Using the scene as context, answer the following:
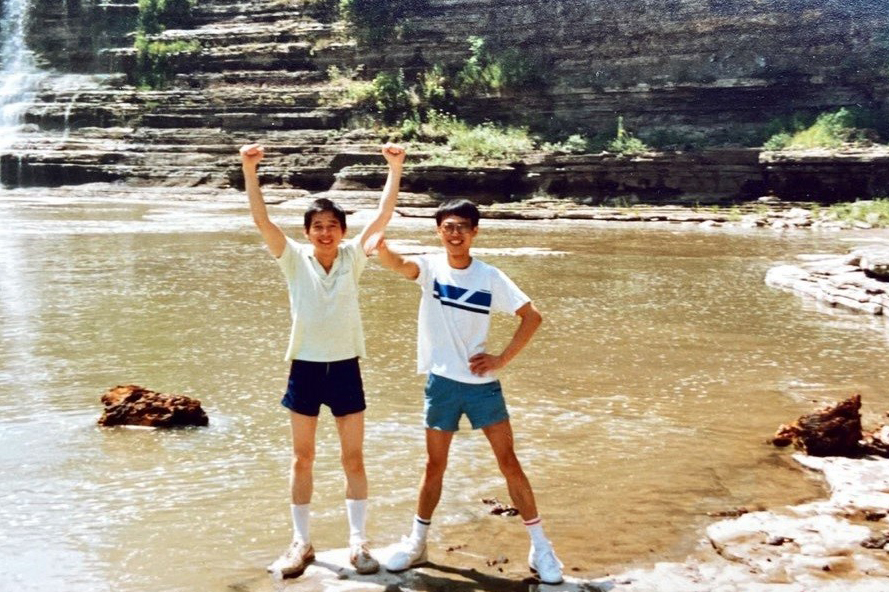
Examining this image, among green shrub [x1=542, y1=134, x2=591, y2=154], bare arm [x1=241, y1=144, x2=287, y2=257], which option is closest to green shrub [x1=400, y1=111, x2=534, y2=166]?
green shrub [x1=542, y1=134, x2=591, y2=154]

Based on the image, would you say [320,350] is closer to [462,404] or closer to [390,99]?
[462,404]

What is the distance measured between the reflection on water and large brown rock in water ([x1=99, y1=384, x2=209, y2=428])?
12 cm

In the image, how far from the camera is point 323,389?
4.06 m

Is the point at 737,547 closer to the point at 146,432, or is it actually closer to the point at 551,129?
the point at 146,432

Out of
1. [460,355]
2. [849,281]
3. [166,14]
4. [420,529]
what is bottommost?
[849,281]

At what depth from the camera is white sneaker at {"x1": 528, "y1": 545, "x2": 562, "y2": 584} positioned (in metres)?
3.79

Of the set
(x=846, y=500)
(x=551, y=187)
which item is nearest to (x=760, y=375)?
(x=846, y=500)

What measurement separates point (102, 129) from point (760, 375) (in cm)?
3944

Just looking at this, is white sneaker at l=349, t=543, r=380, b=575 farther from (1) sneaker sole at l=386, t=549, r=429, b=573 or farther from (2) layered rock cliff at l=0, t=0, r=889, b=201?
(2) layered rock cliff at l=0, t=0, r=889, b=201

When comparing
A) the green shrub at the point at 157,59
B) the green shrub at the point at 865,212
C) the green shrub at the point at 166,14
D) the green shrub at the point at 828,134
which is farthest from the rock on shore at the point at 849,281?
the green shrub at the point at 166,14

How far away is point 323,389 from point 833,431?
3.40 m

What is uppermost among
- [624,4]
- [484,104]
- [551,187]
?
[624,4]

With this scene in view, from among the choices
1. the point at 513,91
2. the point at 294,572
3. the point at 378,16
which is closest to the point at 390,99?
the point at 513,91

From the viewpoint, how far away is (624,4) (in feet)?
139
